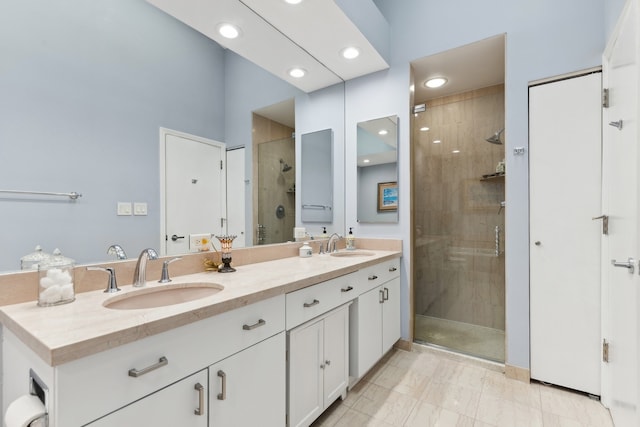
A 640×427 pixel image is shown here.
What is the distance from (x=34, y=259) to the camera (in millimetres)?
1054

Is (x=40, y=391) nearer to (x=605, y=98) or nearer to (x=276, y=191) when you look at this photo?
(x=276, y=191)

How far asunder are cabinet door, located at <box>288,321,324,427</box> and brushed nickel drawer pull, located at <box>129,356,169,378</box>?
0.61 metres

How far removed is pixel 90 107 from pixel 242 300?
0.98 m

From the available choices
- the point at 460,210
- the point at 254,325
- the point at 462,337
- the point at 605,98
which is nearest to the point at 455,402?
the point at 462,337

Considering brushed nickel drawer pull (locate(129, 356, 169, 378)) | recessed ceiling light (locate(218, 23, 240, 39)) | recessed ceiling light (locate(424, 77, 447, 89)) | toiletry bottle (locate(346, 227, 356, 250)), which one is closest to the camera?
brushed nickel drawer pull (locate(129, 356, 169, 378))

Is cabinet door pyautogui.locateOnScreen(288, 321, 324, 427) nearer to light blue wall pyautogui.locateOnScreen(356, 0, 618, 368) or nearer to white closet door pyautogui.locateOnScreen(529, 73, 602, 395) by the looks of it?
light blue wall pyautogui.locateOnScreen(356, 0, 618, 368)

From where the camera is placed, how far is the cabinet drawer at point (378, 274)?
1.99 metres

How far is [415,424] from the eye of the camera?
1.62 metres

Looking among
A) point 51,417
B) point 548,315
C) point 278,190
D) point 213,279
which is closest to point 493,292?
point 548,315

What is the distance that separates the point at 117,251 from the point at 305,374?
3.42ft

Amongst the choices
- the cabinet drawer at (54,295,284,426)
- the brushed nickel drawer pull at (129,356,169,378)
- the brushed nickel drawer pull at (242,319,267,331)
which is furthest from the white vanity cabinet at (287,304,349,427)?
the brushed nickel drawer pull at (129,356,169,378)

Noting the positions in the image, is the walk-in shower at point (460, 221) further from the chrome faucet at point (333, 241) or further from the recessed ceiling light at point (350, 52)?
the recessed ceiling light at point (350, 52)

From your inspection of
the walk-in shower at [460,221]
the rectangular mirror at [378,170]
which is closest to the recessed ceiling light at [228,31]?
the rectangular mirror at [378,170]

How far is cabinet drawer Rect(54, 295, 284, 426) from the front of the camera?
70cm
